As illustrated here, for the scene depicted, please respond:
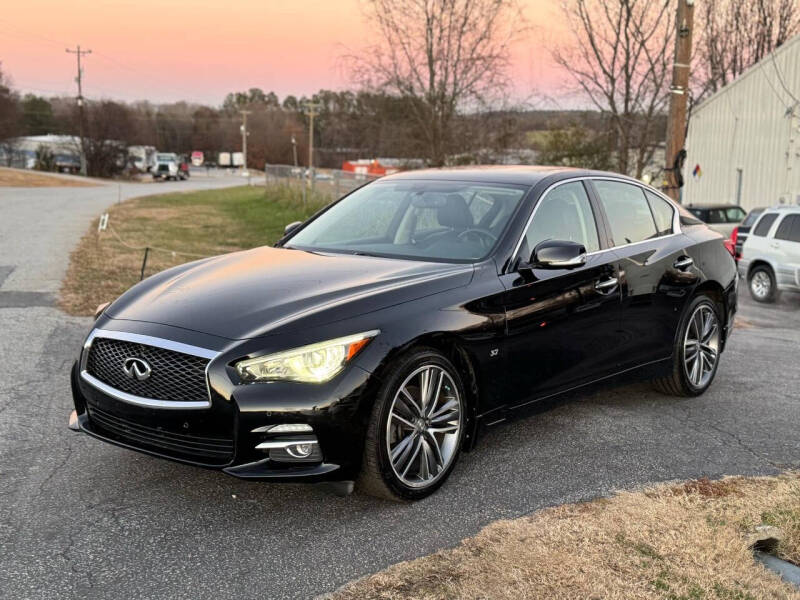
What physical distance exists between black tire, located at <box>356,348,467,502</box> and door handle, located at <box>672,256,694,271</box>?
8.45 ft

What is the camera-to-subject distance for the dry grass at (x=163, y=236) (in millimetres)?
11148

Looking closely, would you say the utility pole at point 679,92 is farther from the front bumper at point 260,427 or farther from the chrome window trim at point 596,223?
the front bumper at point 260,427

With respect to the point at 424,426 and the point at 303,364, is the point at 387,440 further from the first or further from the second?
the point at 303,364

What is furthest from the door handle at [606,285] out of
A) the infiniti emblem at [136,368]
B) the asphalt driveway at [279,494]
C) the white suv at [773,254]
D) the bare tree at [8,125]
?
the bare tree at [8,125]

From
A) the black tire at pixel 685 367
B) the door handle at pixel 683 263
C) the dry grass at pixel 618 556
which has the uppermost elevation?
the door handle at pixel 683 263

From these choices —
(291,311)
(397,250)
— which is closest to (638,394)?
(397,250)

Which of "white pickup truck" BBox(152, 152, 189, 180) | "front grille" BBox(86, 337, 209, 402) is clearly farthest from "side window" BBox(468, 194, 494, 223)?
"white pickup truck" BBox(152, 152, 189, 180)

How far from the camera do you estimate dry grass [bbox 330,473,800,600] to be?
10.8 ft

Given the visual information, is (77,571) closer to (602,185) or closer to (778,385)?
(602,185)

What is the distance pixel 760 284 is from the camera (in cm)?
1383

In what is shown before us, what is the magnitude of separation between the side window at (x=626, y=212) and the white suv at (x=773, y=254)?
8309mm

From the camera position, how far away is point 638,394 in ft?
21.3

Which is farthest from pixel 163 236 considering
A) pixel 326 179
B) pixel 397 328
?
pixel 397 328

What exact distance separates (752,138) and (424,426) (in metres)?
28.1
